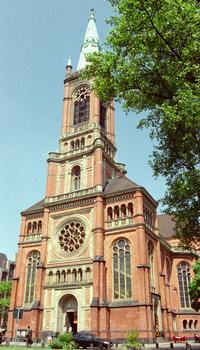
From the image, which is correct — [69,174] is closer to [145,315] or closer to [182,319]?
[145,315]

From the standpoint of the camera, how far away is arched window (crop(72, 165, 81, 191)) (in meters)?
43.5

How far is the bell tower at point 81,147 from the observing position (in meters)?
42.0

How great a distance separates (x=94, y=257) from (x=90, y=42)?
144 feet

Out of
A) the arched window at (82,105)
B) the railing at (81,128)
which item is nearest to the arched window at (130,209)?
the railing at (81,128)

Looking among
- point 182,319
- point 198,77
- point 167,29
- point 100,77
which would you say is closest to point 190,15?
point 167,29

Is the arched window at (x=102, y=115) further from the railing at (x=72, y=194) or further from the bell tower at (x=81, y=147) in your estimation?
the railing at (x=72, y=194)

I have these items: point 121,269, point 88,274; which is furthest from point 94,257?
point 121,269

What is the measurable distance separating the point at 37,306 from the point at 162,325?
1457cm

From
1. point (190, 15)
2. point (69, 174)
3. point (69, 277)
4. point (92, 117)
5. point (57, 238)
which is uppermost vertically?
point (92, 117)

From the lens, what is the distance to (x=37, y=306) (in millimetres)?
35500

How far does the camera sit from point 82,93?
170ft

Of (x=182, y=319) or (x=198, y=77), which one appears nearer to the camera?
(x=198, y=77)

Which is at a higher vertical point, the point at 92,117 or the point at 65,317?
the point at 92,117

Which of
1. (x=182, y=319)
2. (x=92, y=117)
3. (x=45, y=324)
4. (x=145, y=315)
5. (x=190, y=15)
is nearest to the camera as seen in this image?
(x=190, y=15)
